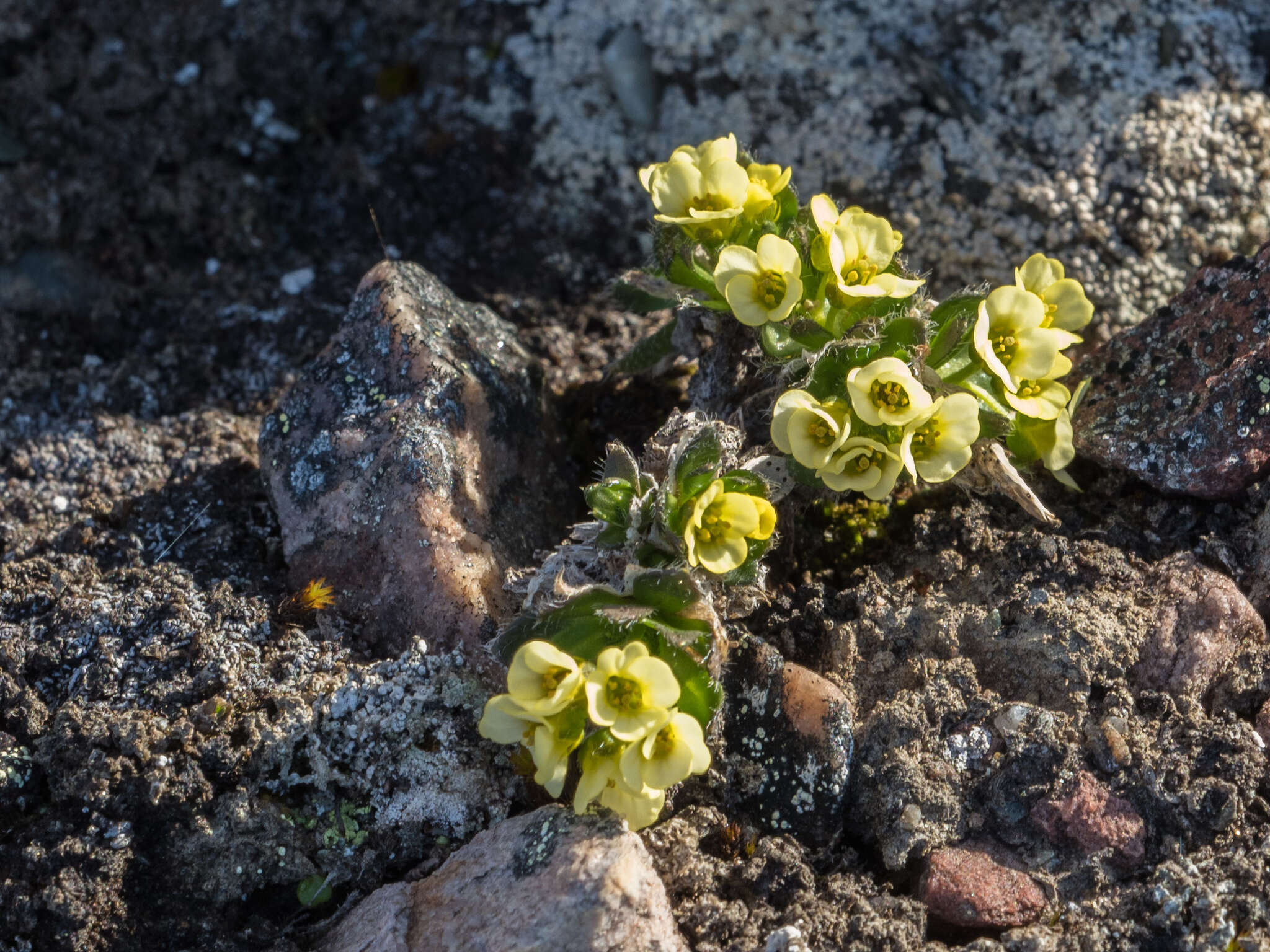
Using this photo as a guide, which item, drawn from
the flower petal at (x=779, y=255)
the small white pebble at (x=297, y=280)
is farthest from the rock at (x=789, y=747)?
the small white pebble at (x=297, y=280)

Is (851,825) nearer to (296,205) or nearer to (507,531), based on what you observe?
(507,531)

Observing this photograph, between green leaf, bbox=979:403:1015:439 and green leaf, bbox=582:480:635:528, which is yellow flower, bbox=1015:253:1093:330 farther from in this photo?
green leaf, bbox=582:480:635:528

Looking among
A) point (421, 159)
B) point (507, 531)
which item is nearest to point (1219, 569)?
point (507, 531)

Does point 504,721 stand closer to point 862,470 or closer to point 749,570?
point 749,570

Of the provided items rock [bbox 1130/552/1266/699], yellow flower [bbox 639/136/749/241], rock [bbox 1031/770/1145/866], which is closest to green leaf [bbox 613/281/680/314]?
yellow flower [bbox 639/136/749/241]

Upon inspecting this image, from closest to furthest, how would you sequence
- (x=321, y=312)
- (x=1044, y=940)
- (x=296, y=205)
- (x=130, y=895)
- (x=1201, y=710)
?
(x=1044, y=940) → (x=130, y=895) → (x=1201, y=710) → (x=321, y=312) → (x=296, y=205)

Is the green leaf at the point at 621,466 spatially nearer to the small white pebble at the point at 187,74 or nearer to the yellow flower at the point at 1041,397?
the yellow flower at the point at 1041,397

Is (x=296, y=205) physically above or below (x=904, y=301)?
below
